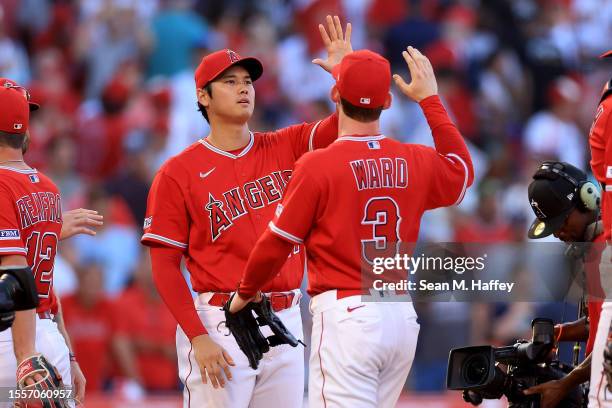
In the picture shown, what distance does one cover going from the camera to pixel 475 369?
5.14m

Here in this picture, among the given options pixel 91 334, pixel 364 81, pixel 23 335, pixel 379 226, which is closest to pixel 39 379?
pixel 23 335

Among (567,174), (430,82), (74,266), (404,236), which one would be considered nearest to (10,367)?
(404,236)

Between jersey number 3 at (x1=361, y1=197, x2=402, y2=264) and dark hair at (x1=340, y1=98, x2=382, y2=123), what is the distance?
1.14 feet

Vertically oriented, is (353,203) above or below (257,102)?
below

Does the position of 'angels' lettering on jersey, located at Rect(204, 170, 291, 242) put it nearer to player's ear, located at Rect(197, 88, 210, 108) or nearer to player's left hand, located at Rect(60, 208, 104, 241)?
player's ear, located at Rect(197, 88, 210, 108)

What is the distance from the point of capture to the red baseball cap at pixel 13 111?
A: 197 inches

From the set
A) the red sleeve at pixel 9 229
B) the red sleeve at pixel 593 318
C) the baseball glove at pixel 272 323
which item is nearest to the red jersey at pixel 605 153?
the red sleeve at pixel 593 318

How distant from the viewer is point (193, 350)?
5035mm

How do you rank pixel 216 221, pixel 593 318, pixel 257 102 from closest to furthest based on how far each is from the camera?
pixel 593 318 → pixel 216 221 → pixel 257 102

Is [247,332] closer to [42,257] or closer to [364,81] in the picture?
[42,257]

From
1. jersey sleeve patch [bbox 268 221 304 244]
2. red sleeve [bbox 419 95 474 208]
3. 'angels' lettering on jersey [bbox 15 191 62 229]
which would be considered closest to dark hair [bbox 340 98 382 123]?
red sleeve [bbox 419 95 474 208]

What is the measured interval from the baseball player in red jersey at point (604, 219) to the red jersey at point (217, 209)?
4.09 feet

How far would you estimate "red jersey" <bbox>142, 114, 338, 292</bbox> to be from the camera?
5148mm

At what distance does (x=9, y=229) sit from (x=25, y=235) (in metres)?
0.16
